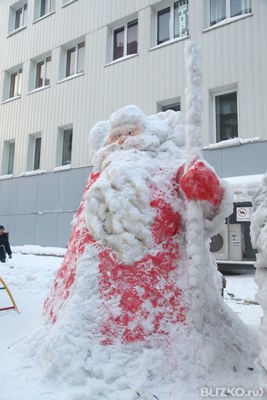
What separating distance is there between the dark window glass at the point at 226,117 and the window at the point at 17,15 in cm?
883

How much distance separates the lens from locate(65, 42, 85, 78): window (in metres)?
11.4

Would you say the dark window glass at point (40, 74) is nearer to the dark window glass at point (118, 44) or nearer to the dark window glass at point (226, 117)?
the dark window glass at point (118, 44)

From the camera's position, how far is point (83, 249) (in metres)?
2.51

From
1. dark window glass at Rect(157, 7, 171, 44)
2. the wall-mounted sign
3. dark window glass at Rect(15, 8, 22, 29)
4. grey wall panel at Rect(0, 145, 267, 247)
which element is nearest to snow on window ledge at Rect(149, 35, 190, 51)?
dark window glass at Rect(157, 7, 171, 44)

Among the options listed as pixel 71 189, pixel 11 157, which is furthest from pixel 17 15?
pixel 71 189

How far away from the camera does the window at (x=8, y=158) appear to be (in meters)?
12.9

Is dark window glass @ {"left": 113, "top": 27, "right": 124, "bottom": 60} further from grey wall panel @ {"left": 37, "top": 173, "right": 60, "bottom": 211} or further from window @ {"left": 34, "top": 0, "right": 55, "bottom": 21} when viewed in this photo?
grey wall panel @ {"left": 37, "top": 173, "right": 60, "bottom": 211}

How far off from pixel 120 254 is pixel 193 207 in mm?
549

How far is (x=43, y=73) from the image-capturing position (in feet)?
41.0

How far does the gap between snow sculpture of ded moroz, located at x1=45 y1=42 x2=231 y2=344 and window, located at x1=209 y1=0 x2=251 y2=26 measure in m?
6.86

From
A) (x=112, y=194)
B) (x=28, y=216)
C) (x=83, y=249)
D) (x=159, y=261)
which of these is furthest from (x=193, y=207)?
(x=28, y=216)

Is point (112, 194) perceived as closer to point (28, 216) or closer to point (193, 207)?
point (193, 207)

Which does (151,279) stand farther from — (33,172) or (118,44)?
(33,172)

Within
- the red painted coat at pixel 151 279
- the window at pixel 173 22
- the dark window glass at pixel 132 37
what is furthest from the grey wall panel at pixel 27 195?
the red painted coat at pixel 151 279
